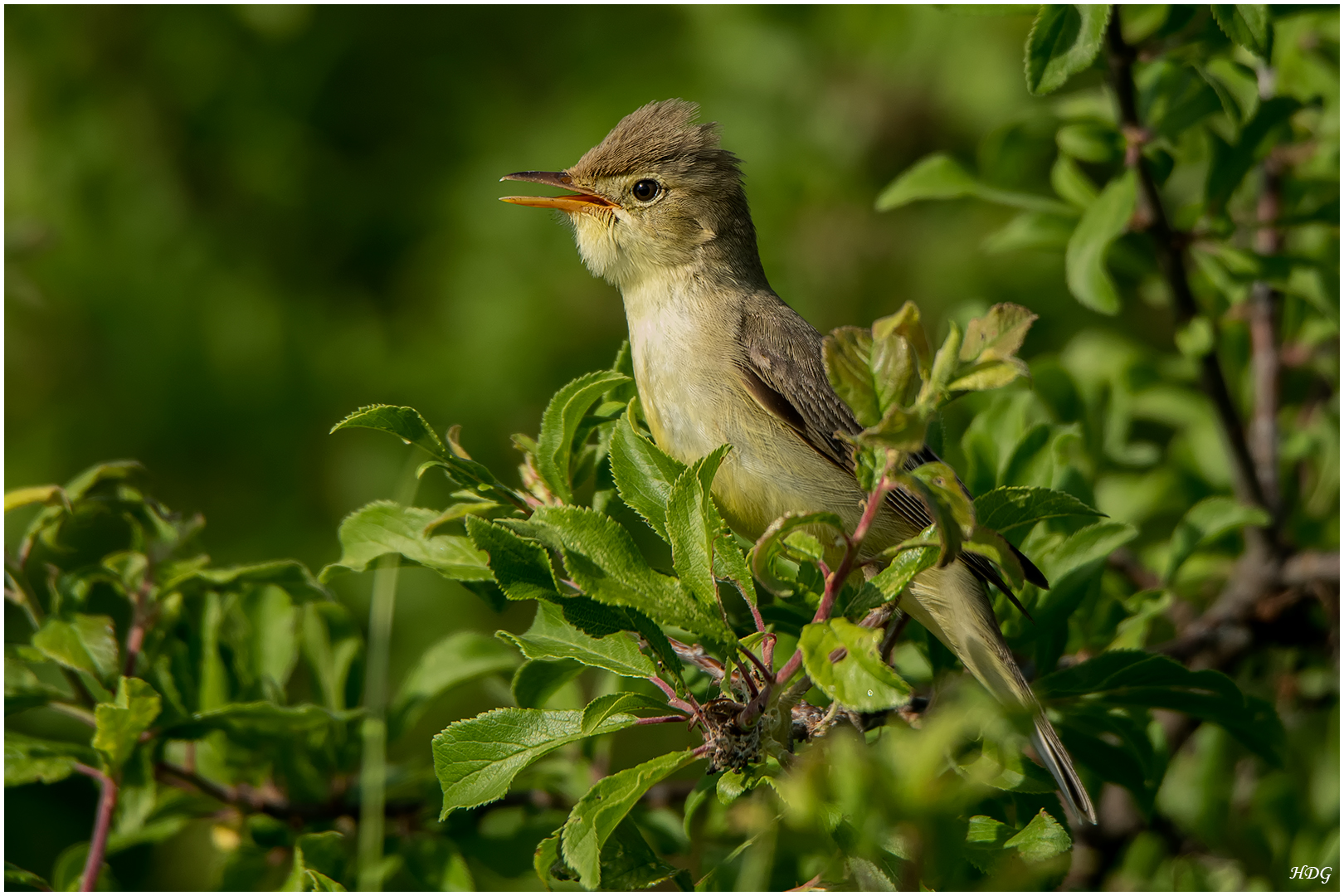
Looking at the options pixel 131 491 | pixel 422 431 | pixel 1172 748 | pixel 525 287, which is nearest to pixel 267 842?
pixel 131 491

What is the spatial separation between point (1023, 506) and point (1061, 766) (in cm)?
97

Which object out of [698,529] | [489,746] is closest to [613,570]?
[698,529]

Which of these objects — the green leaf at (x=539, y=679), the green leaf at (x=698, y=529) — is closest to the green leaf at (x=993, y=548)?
the green leaf at (x=698, y=529)

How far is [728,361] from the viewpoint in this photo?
3598 millimetres

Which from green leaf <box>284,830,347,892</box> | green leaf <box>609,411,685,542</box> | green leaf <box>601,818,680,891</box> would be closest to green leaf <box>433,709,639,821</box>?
green leaf <box>601,818,680,891</box>

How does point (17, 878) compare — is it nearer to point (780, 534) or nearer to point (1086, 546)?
point (780, 534)

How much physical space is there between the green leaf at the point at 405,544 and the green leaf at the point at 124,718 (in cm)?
48

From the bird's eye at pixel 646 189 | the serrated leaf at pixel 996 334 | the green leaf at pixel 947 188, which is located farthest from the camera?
the bird's eye at pixel 646 189

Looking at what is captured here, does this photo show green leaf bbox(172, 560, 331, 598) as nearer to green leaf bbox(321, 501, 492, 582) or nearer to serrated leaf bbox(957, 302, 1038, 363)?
green leaf bbox(321, 501, 492, 582)

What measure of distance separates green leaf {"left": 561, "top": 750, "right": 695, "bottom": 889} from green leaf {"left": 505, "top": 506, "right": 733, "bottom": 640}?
10.3 inches

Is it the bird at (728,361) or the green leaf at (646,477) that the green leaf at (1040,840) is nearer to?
the bird at (728,361)

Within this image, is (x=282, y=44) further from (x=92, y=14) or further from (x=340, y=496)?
(x=340, y=496)

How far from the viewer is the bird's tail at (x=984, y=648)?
9.66 feet

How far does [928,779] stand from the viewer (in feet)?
4.57
